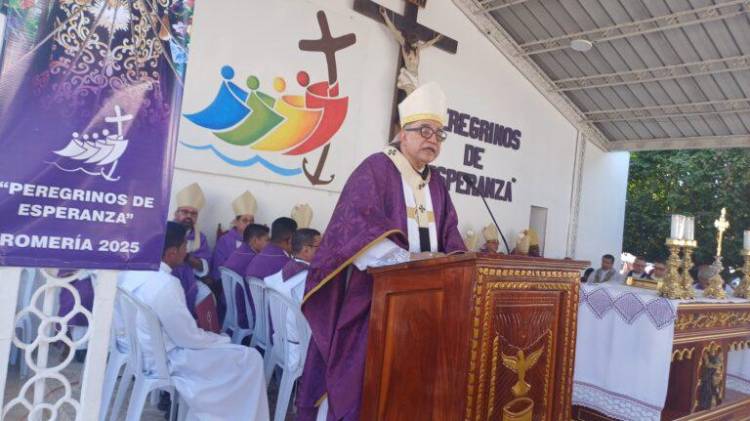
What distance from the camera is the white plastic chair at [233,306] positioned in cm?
408

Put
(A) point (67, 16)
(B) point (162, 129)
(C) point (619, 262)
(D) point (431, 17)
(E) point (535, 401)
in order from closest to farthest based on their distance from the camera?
(A) point (67, 16)
(B) point (162, 129)
(E) point (535, 401)
(D) point (431, 17)
(C) point (619, 262)

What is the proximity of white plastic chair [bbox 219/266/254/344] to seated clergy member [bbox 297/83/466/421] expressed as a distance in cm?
176

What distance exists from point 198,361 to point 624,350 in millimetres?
2278

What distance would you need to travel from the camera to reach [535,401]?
6.41 ft

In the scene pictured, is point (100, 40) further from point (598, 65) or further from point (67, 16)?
point (598, 65)

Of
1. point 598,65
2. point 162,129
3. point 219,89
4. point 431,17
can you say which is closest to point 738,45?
point 598,65

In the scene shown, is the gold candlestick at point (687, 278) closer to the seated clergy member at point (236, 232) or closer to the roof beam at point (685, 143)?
the seated clergy member at point (236, 232)

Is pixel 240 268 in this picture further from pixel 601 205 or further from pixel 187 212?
pixel 601 205

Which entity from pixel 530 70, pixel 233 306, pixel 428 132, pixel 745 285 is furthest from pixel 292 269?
pixel 530 70

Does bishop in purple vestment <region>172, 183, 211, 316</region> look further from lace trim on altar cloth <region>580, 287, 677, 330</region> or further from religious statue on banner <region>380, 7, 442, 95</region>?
lace trim on altar cloth <region>580, 287, 677, 330</region>

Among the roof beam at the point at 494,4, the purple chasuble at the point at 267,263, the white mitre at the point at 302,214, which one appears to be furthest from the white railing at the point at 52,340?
the roof beam at the point at 494,4

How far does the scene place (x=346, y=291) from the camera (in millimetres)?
2238

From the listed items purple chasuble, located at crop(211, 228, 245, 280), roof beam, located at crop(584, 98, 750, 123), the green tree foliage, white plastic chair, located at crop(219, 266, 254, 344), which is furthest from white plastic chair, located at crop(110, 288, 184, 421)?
the green tree foliage

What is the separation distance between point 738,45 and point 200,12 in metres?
6.43
